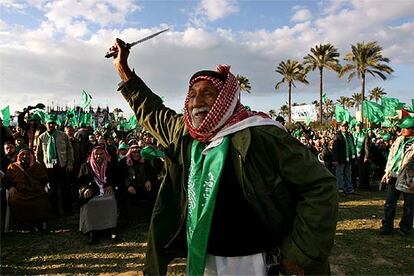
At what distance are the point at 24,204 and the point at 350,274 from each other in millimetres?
5423

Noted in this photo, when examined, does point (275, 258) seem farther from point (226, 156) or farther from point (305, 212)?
point (226, 156)

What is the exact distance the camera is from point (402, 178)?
5.76 m

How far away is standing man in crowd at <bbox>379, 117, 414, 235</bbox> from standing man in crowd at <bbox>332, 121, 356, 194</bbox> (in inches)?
128

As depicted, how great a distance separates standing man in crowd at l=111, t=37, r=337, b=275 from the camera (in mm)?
1822

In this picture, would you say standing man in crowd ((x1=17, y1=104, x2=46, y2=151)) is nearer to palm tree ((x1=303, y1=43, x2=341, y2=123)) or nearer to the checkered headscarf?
the checkered headscarf

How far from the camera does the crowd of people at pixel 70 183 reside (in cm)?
630

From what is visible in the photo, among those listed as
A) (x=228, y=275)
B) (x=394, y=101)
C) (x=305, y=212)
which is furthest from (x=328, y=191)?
(x=394, y=101)

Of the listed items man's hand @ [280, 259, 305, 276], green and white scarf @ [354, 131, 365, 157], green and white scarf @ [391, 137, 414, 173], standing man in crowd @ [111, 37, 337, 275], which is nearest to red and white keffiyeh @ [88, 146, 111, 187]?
standing man in crowd @ [111, 37, 337, 275]

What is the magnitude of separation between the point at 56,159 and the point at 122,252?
307 centimetres

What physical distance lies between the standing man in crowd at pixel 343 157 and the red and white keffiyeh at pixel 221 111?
7.91 m

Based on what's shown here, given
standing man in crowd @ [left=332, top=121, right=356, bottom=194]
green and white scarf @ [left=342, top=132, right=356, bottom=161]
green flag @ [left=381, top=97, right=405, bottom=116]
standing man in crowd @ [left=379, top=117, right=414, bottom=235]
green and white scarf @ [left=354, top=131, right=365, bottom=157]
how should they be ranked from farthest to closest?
green flag @ [left=381, top=97, right=405, bottom=116] < green and white scarf @ [left=354, top=131, right=365, bottom=157] < green and white scarf @ [left=342, top=132, right=356, bottom=161] < standing man in crowd @ [left=332, top=121, right=356, bottom=194] < standing man in crowd @ [left=379, top=117, right=414, bottom=235]

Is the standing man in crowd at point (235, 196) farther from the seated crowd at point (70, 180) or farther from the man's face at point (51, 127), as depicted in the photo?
the man's face at point (51, 127)

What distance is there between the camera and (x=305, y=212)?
5.95 ft

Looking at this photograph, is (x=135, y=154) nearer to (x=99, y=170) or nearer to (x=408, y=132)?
(x=99, y=170)
